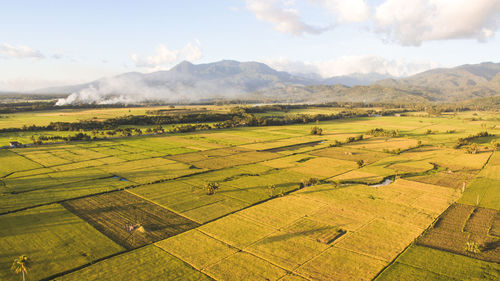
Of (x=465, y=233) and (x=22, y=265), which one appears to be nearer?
(x=22, y=265)

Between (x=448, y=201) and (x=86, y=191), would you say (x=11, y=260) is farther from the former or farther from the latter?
(x=448, y=201)

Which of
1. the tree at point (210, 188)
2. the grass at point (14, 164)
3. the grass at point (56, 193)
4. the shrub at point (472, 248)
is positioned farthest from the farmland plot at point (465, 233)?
the grass at point (14, 164)

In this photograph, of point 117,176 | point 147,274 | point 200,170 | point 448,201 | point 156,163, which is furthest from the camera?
point 156,163

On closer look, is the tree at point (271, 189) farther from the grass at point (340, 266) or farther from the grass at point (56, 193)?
the grass at point (56, 193)

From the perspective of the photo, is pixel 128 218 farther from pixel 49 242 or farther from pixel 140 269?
pixel 140 269

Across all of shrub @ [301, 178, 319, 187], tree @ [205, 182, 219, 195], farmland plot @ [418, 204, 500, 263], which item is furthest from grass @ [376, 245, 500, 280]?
tree @ [205, 182, 219, 195]

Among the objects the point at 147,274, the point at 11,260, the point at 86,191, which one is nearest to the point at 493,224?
the point at 147,274

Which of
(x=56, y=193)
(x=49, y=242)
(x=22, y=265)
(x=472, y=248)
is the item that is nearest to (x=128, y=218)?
(x=49, y=242)
